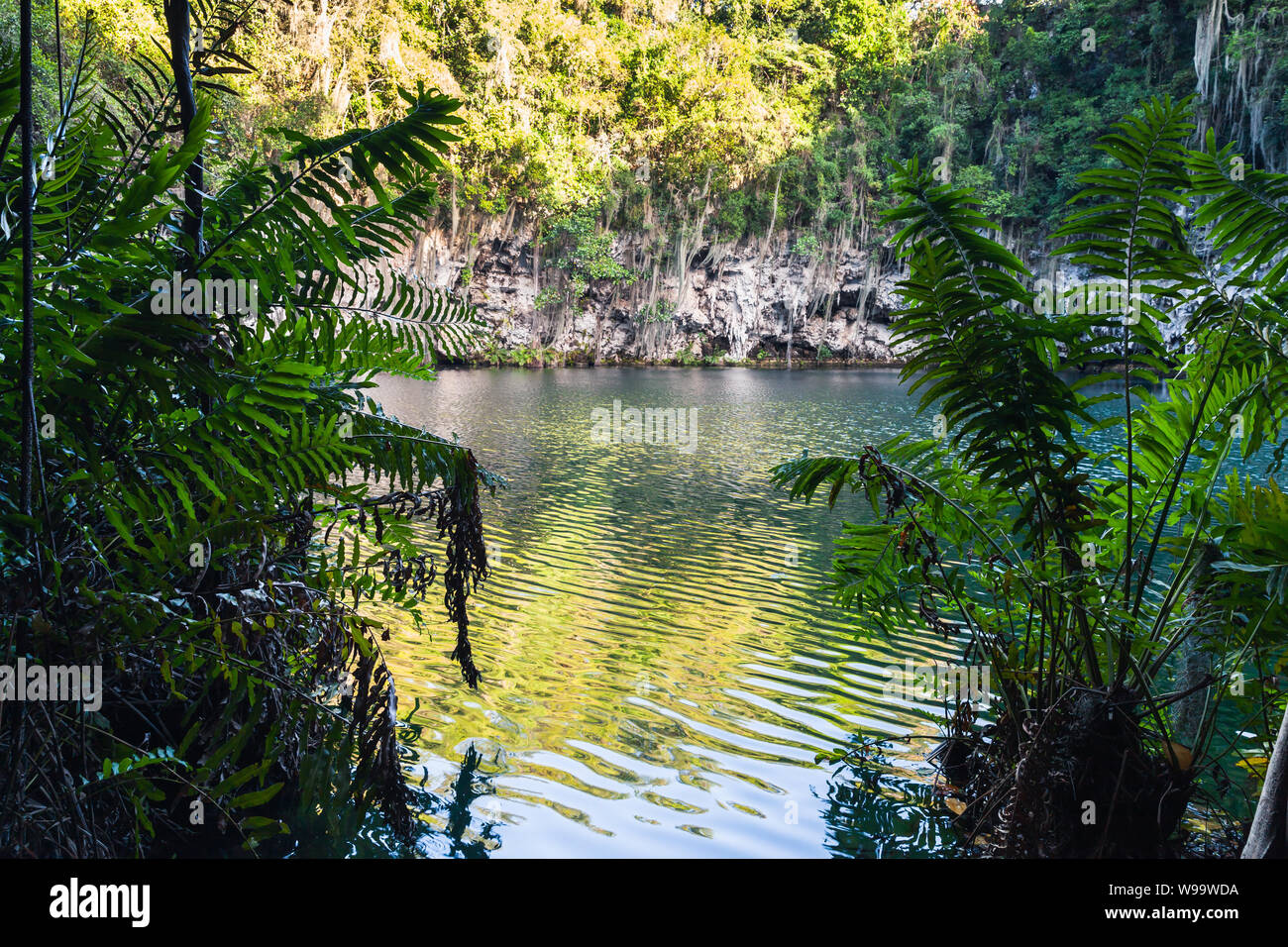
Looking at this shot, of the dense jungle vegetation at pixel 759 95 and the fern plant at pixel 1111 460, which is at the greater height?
the dense jungle vegetation at pixel 759 95

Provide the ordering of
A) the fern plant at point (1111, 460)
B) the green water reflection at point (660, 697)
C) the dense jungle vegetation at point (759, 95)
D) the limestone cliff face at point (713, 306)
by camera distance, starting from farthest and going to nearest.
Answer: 1. the limestone cliff face at point (713, 306)
2. the dense jungle vegetation at point (759, 95)
3. the green water reflection at point (660, 697)
4. the fern plant at point (1111, 460)

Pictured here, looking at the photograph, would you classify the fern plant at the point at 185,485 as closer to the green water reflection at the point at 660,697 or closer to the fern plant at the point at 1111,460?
the green water reflection at the point at 660,697

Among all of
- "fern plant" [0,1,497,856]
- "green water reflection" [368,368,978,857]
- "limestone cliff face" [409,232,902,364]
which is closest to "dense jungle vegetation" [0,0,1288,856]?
"fern plant" [0,1,497,856]

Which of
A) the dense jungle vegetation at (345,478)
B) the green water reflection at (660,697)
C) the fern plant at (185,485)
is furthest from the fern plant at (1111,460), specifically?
the fern plant at (185,485)

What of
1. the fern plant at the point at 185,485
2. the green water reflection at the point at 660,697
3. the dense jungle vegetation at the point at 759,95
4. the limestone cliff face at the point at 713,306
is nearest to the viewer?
the fern plant at the point at 185,485

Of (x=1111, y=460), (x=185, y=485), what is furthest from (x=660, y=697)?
(x=185, y=485)

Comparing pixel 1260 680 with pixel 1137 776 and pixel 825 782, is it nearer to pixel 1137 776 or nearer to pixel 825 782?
pixel 1137 776

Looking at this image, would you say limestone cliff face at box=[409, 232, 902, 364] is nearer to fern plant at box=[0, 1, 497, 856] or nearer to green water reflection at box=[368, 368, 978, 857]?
green water reflection at box=[368, 368, 978, 857]

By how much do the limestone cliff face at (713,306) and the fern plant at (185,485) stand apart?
3422cm

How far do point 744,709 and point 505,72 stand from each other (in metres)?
32.0

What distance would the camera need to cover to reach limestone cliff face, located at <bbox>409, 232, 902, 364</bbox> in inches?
1449

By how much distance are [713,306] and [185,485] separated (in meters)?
38.1

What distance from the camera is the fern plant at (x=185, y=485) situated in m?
1.71

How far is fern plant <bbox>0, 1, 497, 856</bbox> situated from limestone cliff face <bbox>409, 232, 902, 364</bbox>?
112ft
